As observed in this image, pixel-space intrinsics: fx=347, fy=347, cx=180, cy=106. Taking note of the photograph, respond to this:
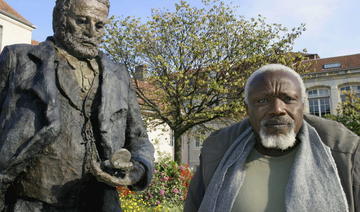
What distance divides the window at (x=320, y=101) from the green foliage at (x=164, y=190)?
2872cm

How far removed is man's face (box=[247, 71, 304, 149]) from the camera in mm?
2039

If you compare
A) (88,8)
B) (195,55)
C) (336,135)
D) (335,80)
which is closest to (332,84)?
(335,80)

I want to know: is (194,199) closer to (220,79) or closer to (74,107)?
(74,107)

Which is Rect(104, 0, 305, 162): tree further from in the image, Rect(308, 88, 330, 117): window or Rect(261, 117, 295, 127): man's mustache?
Rect(308, 88, 330, 117): window

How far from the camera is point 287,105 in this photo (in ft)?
6.75

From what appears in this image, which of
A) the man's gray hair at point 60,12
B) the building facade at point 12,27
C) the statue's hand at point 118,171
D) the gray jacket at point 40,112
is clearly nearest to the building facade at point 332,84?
the building facade at point 12,27

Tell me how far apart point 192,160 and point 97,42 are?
3495 centimetres

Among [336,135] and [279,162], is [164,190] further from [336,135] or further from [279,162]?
[336,135]

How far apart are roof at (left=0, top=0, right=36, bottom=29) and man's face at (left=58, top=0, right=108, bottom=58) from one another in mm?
19395

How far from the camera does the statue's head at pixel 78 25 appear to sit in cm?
203

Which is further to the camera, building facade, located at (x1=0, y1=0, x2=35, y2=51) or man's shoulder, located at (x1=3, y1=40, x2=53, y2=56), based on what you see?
building facade, located at (x1=0, y1=0, x2=35, y2=51)

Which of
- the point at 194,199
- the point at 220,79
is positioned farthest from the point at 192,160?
the point at 194,199

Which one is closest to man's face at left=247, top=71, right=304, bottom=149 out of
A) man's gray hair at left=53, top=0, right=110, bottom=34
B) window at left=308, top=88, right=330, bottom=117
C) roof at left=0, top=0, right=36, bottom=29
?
man's gray hair at left=53, top=0, right=110, bottom=34

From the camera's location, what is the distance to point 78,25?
6.68 ft
